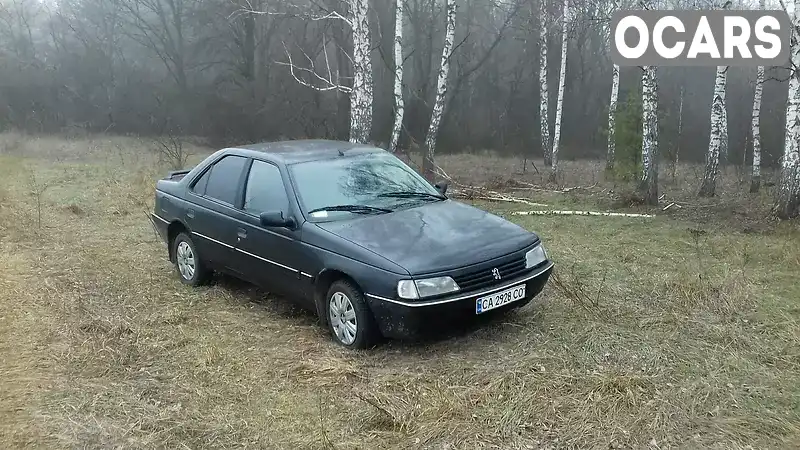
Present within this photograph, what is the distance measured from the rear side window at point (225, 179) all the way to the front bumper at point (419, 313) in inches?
80.0

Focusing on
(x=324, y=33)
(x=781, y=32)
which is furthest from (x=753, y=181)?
(x=324, y=33)

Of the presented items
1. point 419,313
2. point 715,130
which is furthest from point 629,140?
point 419,313

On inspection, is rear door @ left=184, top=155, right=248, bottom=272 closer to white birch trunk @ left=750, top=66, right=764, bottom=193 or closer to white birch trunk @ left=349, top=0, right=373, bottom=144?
white birch trunk @ left=349, top=0, right=373, bottom=144

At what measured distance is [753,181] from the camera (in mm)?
13773

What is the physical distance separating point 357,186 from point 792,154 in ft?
20.8

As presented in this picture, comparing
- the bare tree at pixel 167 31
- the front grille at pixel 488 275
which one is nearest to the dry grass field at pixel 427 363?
the front grille at pixel 488 275

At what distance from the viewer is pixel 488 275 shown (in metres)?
4.68

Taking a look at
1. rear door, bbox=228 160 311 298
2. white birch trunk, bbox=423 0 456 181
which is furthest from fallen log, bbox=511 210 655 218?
rear door, bbox=228 160 311 298

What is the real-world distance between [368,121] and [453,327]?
8751 millimetres

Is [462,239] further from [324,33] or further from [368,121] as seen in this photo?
[324,33]

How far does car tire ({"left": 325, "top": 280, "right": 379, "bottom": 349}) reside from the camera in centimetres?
471

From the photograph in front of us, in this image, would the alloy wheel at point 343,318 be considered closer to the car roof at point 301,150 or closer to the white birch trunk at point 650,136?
the car roof at point 301,150

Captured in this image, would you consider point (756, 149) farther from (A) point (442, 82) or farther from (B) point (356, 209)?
(B) point (356, 209)

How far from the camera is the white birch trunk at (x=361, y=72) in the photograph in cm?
1243
